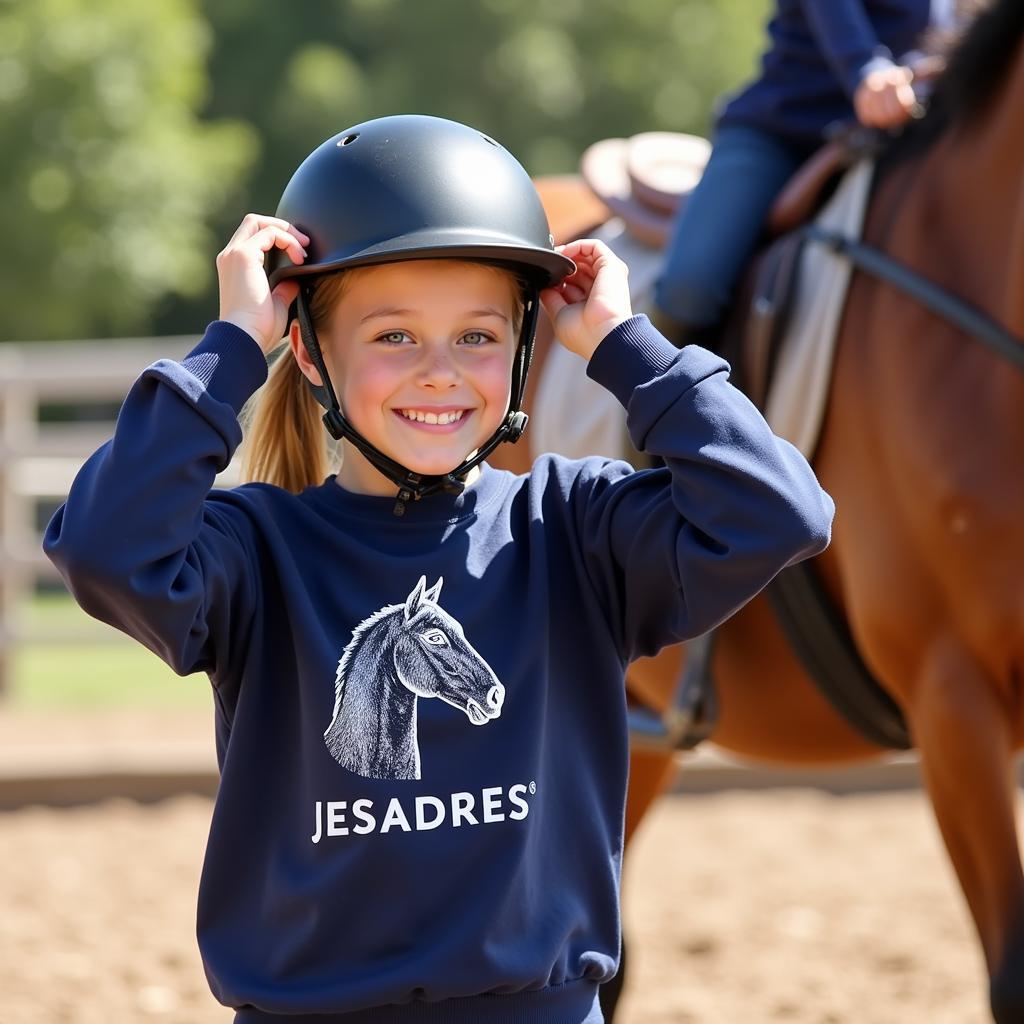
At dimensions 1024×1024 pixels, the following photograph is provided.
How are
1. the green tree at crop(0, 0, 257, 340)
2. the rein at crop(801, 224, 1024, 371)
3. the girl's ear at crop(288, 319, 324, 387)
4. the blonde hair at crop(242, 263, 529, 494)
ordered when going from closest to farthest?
the girl's ear at crop(288, 319, 324, 387)
the blonde hair at crop(242, 263, 529, 494)
the rein at crop(801, 224, 1024, 371)
the green tree at crop(0, 0, 257, 340)

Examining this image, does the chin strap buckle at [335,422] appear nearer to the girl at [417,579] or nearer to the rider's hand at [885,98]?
the girl at [417,579]

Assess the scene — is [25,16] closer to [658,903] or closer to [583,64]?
[583,64]

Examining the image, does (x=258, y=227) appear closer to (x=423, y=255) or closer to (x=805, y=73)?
(x=423, y=255)

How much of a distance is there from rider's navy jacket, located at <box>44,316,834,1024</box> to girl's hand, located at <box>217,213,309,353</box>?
0.12 feet

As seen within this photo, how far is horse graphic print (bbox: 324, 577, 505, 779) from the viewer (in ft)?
6.73

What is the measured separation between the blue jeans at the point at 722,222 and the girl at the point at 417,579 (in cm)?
152

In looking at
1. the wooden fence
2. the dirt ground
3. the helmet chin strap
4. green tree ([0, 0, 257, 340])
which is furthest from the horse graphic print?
green tree ([0, 0, 257, 340])

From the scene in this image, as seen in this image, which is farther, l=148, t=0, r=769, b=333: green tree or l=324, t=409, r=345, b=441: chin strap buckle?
l=148, t=0, r=769, b=333: green tree

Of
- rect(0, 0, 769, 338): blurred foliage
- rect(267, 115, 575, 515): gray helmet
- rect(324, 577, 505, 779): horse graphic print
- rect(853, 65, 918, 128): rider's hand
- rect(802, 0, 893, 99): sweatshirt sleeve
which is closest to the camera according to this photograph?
rect(324, 577, 505, 779): horse graphic print

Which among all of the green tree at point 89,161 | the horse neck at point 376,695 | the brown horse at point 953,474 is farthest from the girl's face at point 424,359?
the green tree at point 89,161

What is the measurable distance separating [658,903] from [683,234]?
97.3 inches

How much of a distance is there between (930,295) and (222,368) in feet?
5.86

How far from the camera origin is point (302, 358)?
2.31 m

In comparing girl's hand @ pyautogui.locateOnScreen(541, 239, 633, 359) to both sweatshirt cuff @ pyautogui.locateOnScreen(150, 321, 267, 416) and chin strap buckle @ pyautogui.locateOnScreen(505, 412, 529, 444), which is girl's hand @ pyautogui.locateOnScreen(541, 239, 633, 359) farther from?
sweatshirt cuff @ pyautogui.locateOnScreen(150, 321, 267, 416)
